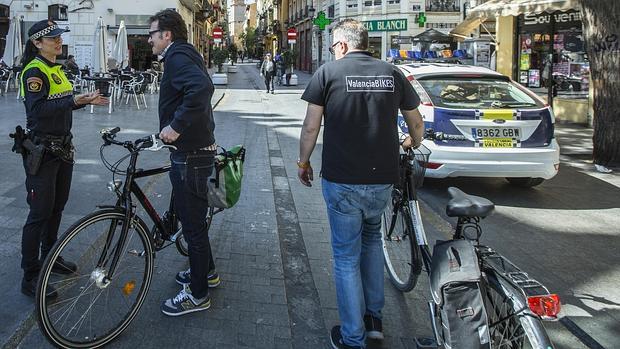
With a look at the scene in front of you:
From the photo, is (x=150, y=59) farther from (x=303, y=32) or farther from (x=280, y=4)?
(x=280, y=4)

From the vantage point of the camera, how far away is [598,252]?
5.16 meters

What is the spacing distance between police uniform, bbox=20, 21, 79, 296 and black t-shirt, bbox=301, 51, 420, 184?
68.2 inches

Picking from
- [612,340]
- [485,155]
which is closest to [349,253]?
[612,340]

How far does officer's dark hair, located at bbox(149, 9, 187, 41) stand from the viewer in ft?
11.4

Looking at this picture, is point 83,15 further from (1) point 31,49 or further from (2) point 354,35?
(2) point 354,35

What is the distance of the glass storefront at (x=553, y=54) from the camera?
1479 cm

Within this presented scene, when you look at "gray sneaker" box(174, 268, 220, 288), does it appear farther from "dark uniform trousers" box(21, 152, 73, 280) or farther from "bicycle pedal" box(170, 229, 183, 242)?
"dark uniform trousers" box(21, 152, 73, 280)

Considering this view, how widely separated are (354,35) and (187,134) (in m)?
1.17

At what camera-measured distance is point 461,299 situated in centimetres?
261

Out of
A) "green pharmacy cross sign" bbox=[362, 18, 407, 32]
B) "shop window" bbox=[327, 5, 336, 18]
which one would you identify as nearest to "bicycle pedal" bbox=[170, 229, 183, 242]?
"green pharmacy cross sign" bbox=[362, 18, 407, 32]

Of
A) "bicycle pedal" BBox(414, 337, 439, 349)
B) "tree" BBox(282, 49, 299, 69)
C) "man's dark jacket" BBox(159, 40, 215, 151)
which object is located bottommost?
"bicycle pedal" BBox(414, 337, 439, 349)

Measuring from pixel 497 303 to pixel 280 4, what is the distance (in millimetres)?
73446

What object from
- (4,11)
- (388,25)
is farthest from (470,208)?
(388,25)

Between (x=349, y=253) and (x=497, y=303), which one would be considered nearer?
(x=497, y=303)
